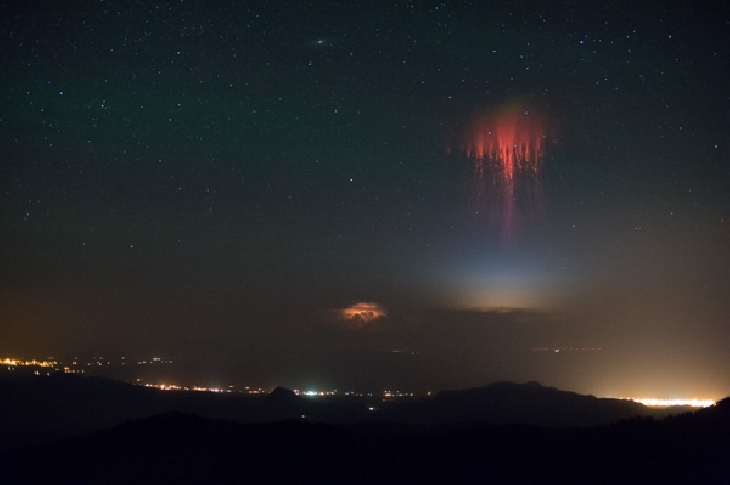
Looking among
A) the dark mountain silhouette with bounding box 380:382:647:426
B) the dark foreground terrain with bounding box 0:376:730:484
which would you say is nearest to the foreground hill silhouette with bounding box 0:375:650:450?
the dark mountain silhouette with bounding box 380:382:647:426

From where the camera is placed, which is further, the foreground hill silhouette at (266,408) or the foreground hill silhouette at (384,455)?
the foreground hill silhouette at (266,408)

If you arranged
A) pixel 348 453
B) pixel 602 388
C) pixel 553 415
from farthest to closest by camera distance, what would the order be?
pixel 602 388 < pixel 553 415 < pixel 348 453

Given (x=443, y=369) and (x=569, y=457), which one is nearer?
(x=569, y=457)

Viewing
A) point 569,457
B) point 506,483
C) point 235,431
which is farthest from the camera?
point 235,431

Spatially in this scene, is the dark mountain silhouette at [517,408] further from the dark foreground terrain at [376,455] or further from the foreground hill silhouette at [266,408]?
the dark foreground terrain at [376,455]

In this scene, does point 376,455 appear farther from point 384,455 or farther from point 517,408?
point 517,408

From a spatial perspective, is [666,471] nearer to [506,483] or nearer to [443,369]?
[506,483]

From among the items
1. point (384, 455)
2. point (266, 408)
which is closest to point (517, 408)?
point (266, 408)

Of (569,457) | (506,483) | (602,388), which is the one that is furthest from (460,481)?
(602,388)

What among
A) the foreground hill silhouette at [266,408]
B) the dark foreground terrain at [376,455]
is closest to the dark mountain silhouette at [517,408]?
the foreground hill silhouette at [266,408]
